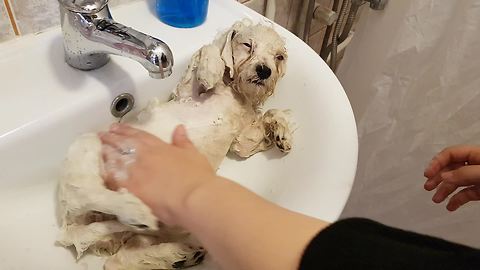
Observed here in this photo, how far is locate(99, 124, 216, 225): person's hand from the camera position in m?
0.44

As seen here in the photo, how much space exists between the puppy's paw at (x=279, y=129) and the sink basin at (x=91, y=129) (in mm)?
11

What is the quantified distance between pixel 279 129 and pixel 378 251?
316mm

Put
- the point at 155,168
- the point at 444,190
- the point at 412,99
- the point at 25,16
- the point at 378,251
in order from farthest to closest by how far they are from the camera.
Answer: the point at 412,99 < the point at 444,190 < the point at 25,16 < the point at 155,168 < the point at 378,251

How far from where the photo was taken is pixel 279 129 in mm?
632

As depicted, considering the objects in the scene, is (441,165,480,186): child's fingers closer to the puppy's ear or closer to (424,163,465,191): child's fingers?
(424,163,465,191): child's fingers

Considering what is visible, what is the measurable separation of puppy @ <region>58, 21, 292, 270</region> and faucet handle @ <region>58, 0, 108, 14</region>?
139 mm

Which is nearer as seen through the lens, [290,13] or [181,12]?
[181,12]

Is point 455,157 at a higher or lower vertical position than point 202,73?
lower

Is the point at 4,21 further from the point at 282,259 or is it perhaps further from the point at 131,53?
the point at 282,259

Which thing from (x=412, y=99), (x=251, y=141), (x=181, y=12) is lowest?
(x=412, y=99)

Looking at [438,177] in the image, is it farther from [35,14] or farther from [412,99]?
[35,14]

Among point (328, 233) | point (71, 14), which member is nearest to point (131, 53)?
point (71, 14)

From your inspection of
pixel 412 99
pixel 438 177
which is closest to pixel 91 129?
pixel 438 177

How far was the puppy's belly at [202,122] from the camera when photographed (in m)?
0.60
